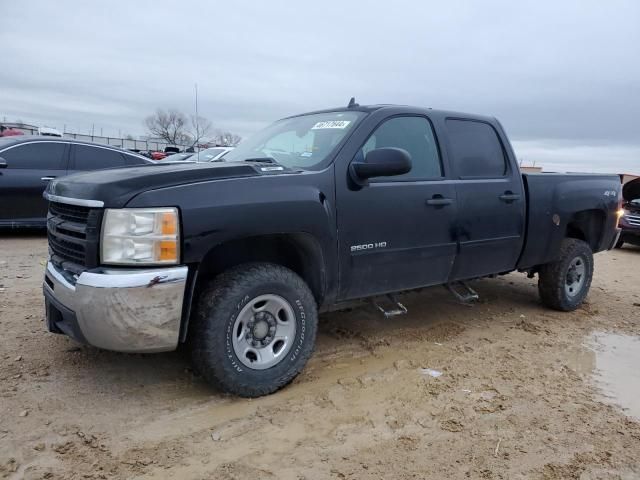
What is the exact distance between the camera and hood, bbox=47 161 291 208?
2.77 m

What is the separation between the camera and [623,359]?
4297 mm

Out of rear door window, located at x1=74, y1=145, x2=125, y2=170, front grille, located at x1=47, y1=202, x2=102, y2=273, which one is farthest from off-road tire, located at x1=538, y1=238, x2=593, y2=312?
rear door window, located at x1=74, y1=145, x2=125, y2=170

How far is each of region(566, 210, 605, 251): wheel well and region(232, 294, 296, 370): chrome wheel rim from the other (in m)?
3.75

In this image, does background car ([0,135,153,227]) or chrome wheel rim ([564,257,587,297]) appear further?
background car ([0,135,153,227])

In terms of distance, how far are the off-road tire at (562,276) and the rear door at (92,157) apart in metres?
6.76

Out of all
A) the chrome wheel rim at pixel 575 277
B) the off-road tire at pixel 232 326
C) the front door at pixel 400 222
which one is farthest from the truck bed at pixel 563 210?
the off-road tire at pixel 232 326

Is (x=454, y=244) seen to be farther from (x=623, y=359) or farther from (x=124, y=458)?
(x=124, y=458)

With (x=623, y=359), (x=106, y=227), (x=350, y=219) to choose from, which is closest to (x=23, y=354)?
(x=106, y=227)

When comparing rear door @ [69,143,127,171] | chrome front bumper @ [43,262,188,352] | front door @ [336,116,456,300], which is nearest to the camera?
chrome front bumper @ [43,262,188,352]

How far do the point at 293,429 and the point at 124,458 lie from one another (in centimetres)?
89

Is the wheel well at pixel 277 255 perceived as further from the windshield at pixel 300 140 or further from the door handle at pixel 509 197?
the door handle at pixel 509 197

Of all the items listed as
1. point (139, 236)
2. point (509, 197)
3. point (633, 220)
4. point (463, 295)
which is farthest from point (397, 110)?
point (633, 220)

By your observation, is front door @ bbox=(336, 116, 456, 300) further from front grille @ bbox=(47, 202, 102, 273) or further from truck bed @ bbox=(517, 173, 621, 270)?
front grille @ bbox=(47, 202, 102, 273)

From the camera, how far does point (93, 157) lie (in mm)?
8422
